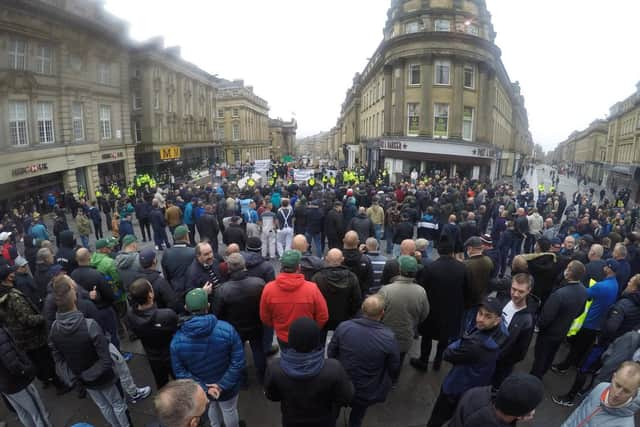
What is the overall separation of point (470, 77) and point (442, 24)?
4606 mm

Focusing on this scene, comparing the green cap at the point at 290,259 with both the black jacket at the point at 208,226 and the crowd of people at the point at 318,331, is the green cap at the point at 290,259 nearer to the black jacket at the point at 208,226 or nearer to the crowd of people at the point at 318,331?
the crowd of people at the point at 318,331

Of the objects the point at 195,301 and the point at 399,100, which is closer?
the point at 195,301

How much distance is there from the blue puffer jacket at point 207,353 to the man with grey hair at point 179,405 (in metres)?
0.94

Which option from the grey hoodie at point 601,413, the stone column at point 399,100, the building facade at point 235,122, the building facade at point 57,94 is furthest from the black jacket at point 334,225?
the building facade at point 235,122

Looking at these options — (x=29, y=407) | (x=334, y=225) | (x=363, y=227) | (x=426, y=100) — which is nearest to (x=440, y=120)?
(x=426, y=100)

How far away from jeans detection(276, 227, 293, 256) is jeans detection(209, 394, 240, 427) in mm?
6125

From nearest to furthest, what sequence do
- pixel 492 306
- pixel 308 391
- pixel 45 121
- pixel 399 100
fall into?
1. pixel 308 391
2. pixel 492 306
3. pixel 45 121
4. pixel 399 100

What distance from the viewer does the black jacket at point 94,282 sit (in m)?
4.58

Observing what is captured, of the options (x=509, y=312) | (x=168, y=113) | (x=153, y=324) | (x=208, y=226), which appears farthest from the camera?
(x=168, y=113)

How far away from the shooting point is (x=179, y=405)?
6.51ft

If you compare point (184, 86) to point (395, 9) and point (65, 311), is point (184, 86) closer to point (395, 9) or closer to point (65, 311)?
point (395, 9)

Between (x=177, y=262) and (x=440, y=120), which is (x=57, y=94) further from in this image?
(x=440, y=120)

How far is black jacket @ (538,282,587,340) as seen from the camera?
4016mm

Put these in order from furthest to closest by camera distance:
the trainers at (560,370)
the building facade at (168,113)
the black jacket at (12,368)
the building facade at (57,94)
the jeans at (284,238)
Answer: the building facade at (168,113), the building facade at (57,94), the jeans at (284,238), the trainers at (560,370), the black jacket at (12,368)
